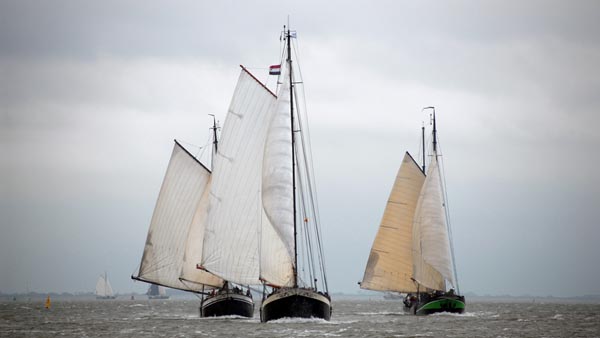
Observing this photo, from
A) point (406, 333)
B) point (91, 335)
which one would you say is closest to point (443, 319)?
point (406, 333)

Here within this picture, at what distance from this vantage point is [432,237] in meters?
80.0

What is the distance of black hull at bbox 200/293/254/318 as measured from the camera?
73875mm

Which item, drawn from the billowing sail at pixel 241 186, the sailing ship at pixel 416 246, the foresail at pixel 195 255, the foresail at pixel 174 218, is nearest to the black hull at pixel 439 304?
the sailing ship at pixel 416 246

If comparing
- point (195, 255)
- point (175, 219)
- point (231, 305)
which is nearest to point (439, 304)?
point (231, 305)

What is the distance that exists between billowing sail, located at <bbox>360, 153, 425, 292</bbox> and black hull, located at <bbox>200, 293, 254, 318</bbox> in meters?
16.3

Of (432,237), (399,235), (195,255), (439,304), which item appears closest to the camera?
(195,255)

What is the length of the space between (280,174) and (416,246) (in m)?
25.2

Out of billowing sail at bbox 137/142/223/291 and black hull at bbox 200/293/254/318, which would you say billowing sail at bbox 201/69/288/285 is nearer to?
black hull at bbox 200/293/254/318

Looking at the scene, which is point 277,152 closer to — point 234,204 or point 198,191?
point 234,204

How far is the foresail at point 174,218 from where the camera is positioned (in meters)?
77.3

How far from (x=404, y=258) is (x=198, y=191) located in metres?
20.5

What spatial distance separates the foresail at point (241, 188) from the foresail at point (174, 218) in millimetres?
11392

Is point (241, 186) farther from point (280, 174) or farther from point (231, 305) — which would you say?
point (231, 305)

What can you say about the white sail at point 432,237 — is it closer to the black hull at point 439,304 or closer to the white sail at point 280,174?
the black hull at point 439,304
